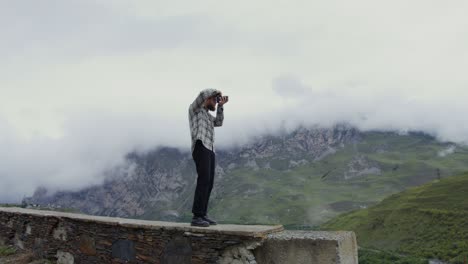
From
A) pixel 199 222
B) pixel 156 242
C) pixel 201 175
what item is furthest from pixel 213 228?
pixel 156 242

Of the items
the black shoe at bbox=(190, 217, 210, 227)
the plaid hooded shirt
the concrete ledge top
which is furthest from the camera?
the plaid hooded shirt

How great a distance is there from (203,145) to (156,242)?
1913mm

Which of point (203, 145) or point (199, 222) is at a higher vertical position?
point (203, 145)

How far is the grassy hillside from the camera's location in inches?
4564

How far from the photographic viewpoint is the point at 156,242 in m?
7.53

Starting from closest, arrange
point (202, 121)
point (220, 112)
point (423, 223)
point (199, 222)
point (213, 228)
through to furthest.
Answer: point (213, 228) → point (199, 222) → point (202, 121) → point (220, 112) → point (423, 223)

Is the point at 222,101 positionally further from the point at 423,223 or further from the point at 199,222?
the point at 423,223

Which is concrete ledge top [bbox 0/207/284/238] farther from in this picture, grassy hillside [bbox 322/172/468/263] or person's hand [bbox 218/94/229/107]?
grassy hillside [bbox 322/172/468/263]

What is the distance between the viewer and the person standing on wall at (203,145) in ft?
24.1

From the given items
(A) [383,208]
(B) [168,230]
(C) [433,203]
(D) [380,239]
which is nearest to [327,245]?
(B) [168,230]

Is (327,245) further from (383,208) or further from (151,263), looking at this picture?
(383,208)

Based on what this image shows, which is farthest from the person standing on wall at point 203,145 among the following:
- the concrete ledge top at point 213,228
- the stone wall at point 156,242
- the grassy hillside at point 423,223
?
the grassy hillside at point 423,223

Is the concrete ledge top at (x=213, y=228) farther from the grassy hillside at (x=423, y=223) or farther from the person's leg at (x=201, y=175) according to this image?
the grassy hillside at (x=423, y=223)

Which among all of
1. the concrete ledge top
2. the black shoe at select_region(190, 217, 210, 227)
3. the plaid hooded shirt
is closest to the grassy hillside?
the concrete ledge top
